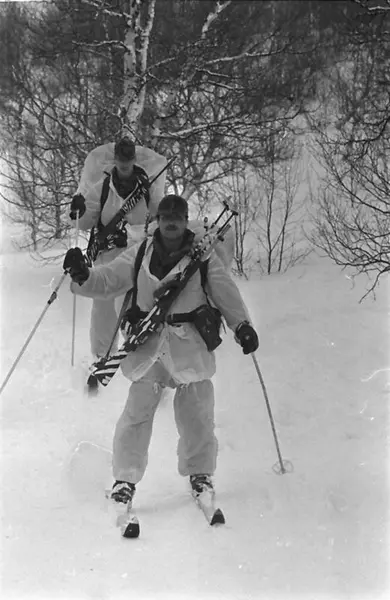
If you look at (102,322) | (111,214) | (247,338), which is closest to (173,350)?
(247,338)

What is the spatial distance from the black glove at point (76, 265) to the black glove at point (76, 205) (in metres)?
1.78

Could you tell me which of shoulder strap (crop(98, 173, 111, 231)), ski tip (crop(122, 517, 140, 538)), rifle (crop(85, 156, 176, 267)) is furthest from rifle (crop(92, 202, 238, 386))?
shoulder strap (crop(98, 173, 111, 231))

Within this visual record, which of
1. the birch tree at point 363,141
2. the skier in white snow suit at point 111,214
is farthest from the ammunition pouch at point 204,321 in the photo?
the birch tree at point 363,141

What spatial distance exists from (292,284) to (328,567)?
622 centimetres

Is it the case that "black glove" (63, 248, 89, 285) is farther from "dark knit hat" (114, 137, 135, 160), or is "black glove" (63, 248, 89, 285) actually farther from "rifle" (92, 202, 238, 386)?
"dark knit hat" (114, 137, 135, 160)

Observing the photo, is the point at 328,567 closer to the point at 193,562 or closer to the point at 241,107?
A: the point at 193,562

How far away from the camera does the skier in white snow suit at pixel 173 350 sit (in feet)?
11.5

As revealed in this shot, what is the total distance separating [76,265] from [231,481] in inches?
63.0

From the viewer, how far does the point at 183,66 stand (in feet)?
28.6

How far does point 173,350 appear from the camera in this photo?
355cm

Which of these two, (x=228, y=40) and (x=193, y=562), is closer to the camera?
(x=193, y=562)

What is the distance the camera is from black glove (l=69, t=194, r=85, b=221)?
509 centimetres

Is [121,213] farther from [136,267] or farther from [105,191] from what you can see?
[136,267]

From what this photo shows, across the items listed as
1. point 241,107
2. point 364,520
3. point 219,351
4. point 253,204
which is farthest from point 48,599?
point 253,204
